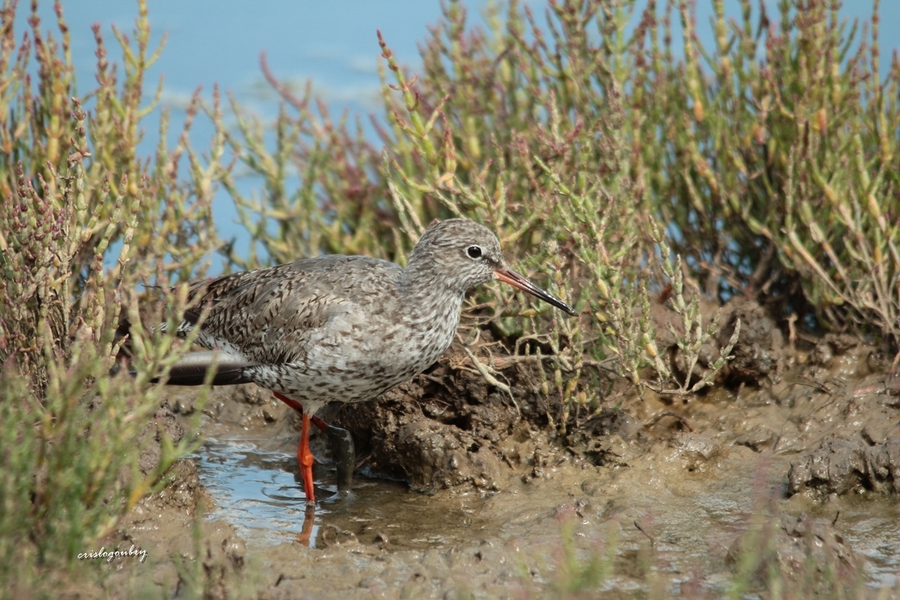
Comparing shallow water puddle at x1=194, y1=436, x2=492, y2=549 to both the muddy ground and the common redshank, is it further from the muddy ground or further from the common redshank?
the common redshank

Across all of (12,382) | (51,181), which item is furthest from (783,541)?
(51,181)

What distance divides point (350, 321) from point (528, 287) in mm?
986

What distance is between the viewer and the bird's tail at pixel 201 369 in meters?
5.45

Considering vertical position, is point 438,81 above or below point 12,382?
above

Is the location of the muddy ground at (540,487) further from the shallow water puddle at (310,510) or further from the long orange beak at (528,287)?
the long orange beak at (528,287)

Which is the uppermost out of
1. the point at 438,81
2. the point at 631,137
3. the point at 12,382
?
the point at 438,81

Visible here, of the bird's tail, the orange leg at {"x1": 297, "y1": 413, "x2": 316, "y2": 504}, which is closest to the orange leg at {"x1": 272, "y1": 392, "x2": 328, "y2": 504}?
the orange leg at {"x1": 297, "y1": 413, "x2": 316, "y2": 504}

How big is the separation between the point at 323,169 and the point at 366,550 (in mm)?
3837

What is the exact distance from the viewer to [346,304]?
5.30m

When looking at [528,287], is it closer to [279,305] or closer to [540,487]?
[540,487]

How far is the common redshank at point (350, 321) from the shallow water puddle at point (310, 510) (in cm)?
19

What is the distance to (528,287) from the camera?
5.47m

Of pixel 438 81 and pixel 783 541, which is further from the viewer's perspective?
pixel 438 81

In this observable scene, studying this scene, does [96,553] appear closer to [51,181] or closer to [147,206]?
[51,181]
